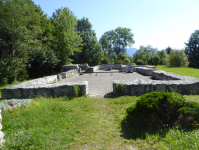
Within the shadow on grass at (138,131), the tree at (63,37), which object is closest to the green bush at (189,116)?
the shadow on grass at (138,131)

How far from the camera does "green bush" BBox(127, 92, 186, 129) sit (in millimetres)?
3797

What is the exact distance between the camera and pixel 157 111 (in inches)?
156

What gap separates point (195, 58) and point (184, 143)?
50.7 meters

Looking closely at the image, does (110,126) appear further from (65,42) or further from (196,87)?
(65,42)

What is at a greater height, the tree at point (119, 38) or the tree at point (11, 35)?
the tree at point (119, 38)

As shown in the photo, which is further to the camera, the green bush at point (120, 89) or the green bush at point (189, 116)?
the green bush at point (120, 89)

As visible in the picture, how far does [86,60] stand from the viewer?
37656 mm

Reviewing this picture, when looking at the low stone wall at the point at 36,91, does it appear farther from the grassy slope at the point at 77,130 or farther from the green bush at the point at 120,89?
the green bush at the point at 120,89

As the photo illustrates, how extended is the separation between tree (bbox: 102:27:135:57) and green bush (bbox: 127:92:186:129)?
179ft

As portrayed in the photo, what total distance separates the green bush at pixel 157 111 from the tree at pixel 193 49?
48.4 m

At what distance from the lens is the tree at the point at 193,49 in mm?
42688

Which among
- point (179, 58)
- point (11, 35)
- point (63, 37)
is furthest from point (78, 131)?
point (179, 58)

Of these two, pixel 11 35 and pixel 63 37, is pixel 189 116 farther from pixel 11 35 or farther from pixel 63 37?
pixel 63 37

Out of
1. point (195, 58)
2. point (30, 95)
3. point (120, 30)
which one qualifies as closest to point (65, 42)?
point (30, 95)
